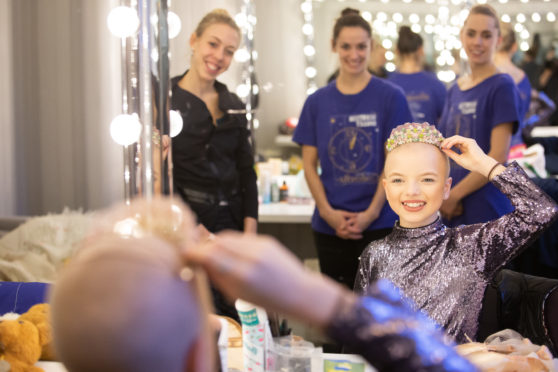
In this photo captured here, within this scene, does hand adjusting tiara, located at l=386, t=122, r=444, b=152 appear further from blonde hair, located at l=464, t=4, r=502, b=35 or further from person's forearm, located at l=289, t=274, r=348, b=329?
person's forearm, located at l=289, t=274, r=348, b=329

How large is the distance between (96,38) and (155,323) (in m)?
2.45

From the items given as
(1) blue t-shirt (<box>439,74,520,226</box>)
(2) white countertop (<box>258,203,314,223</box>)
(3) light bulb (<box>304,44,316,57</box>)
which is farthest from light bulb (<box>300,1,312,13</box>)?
(1) blue t-shirt (<box>439,74,520,226</box>)

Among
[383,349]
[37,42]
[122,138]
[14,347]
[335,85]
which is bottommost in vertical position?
[14,347]

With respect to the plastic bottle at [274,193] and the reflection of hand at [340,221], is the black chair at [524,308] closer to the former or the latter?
the reflection of hand at [340,221]

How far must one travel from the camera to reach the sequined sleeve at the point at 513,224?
1215mm

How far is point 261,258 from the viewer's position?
46 centimetres

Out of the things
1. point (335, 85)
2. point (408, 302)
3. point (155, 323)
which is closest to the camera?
point (155, 323)

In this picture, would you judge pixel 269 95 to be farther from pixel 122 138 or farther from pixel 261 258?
pixel 261 258

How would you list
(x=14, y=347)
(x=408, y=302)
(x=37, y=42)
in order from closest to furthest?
(x=14, y=347) < (x=408, y=302) < (x=37, y=42)

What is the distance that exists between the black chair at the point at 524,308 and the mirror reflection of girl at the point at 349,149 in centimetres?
32

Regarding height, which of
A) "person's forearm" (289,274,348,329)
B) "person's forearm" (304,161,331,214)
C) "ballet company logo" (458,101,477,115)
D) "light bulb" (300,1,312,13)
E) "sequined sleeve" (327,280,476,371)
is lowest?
"person's forearm" (304,161,331,214)

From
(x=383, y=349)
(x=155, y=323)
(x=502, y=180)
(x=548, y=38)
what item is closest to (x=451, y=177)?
(x=502, y=180)

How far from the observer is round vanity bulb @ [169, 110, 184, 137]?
1.45 metres

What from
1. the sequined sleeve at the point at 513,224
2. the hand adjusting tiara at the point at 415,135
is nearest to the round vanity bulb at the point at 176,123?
the hand adjusting tiara at the point at 415,135
